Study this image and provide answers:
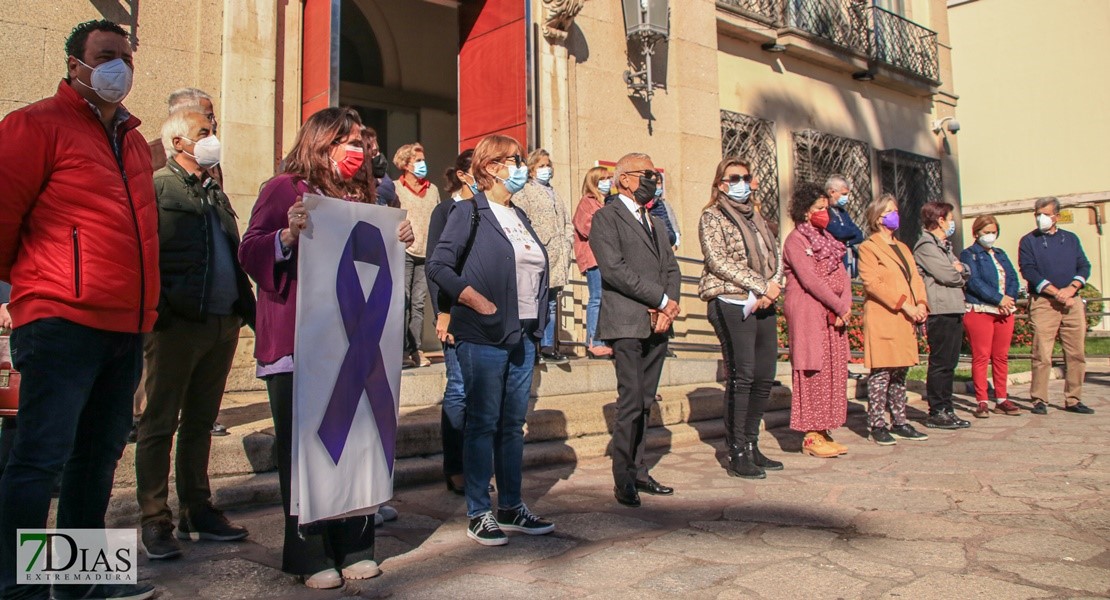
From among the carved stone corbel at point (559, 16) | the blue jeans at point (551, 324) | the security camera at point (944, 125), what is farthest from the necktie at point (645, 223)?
the security camera at point (944, 125)

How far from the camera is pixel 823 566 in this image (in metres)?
3.60

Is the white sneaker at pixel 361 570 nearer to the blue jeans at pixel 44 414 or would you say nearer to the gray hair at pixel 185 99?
the blue jeans at pixel 44 414

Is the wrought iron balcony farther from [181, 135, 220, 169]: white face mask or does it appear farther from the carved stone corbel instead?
[181, 135, 220, 169]: white face mask

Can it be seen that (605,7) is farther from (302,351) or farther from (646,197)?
(302,351)

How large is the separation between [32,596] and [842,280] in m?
5.33

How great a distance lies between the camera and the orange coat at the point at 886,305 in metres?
6.98

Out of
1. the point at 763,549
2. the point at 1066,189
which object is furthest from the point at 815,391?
the point at 1066,189

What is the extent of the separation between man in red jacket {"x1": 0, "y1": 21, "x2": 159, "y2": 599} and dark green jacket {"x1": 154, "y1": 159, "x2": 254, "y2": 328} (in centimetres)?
59

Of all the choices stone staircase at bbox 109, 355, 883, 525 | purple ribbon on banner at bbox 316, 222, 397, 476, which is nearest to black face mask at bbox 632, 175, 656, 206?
stone staircase at bbox 109, 355, 883, 525

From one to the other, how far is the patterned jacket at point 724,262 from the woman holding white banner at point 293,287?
2.85 meters

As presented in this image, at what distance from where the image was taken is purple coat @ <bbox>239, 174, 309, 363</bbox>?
3301mm

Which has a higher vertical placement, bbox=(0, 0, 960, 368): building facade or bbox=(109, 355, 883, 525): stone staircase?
bbox=(0, 0, 960, 368): building facade

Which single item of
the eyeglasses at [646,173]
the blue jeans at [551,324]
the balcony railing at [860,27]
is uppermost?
the balcony railing at [860,27]

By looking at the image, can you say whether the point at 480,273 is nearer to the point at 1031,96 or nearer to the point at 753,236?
the point at 753,236
